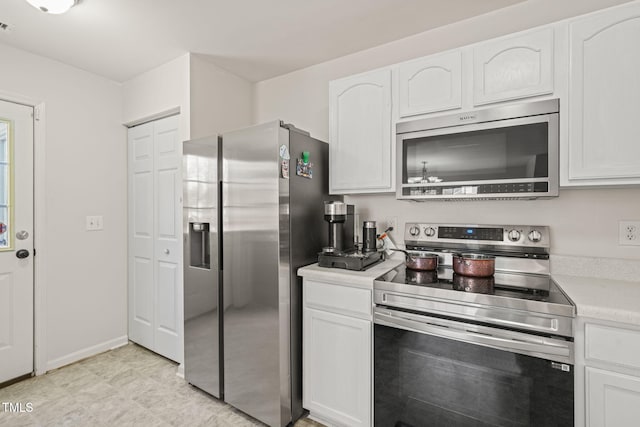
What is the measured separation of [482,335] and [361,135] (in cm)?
131

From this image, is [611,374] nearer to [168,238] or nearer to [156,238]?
[168,238]

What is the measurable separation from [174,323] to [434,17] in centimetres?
301

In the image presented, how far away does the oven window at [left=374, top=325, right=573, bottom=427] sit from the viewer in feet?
3.85

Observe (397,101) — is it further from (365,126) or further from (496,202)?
(496,202)

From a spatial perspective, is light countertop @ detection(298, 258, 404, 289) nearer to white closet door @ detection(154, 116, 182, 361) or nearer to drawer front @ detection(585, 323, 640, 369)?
drawer front @ detection(585, 323, 640, 369)

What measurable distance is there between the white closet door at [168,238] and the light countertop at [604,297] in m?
2.54

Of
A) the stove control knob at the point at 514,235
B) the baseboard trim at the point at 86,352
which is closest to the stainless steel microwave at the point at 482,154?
the stove control knob at the point at 514,235

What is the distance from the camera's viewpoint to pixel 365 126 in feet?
6.40

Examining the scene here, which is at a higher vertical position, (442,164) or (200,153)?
(200,153)

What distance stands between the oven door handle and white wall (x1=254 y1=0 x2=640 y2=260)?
0.77m

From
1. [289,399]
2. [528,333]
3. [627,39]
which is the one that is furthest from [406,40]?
[289,399]

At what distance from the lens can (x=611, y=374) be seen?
1.10m

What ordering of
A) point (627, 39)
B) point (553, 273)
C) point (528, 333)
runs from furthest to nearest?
point (553, 273) → point (627, 39) → point (528, 333)

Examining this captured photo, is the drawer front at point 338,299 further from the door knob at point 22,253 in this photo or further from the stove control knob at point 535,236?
the door knob at point 22,253
